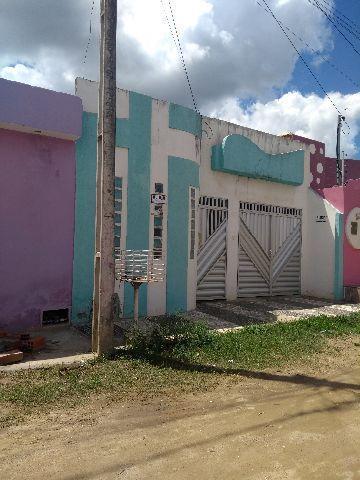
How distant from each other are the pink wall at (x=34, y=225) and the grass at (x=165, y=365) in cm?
271

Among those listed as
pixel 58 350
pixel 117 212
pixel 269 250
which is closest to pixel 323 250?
pixel 269 250

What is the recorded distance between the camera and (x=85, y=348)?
22.3ft

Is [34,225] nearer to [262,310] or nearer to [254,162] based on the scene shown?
[262,310]

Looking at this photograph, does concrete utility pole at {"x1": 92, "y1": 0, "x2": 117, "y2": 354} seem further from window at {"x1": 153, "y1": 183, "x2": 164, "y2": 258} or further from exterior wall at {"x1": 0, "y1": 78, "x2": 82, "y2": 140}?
window at {"x1": 153, "y1": 183, "x2": 164, "y2": 258}

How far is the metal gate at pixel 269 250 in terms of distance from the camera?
1270 centimetres

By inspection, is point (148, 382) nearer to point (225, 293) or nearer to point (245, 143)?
point (225, 293)

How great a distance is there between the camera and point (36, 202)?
8117mm

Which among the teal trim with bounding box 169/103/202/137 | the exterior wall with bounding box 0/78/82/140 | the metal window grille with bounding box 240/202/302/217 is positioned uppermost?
the teal trim with bounding box 169/103/202/137

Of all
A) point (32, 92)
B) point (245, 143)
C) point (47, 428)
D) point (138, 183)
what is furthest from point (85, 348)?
point (245, 143)

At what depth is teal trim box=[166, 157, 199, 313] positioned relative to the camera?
989cm

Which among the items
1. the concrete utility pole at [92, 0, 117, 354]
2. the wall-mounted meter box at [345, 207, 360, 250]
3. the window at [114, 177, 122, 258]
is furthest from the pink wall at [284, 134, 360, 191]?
the concrete utility pole at [92, 0, 117, 354]

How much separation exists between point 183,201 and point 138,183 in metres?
1.34

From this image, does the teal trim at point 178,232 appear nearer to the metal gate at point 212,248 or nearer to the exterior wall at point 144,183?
the exterior wall at point 144,183

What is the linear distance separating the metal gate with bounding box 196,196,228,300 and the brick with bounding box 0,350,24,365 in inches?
248
